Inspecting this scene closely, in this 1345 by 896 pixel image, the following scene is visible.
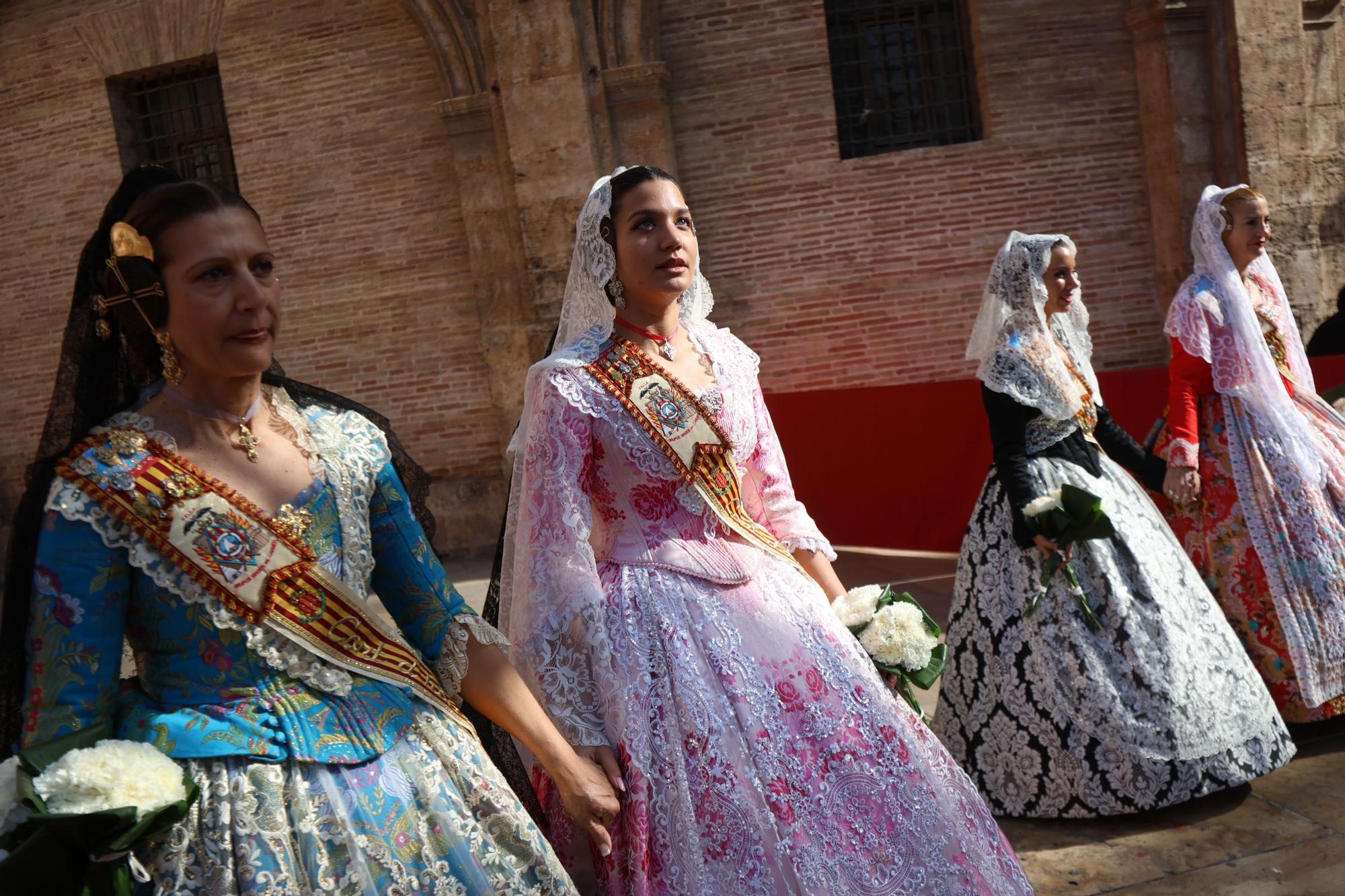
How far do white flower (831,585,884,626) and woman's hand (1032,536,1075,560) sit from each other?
117 cm

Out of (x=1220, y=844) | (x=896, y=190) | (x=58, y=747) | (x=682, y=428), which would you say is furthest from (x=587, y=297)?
(x=896, y=190)

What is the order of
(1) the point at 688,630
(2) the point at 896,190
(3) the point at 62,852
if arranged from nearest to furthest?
(3) the point at 62,852
(1) the point at 688,630
(2) the point at 896,190

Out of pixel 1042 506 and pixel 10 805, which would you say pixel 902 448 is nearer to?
pixel 1042 506

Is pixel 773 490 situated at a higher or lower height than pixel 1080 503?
higher

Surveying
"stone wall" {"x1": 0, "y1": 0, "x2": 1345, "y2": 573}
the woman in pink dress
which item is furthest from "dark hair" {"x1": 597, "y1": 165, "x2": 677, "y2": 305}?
"stone wall" {"x1": 0, "y1": 0, "x2": 1345, "y2": 573}

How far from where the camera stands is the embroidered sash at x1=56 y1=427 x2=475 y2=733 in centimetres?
175

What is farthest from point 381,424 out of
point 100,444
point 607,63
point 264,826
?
point 607,63

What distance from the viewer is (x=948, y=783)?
7.95 ft

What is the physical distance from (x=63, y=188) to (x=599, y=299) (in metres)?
10.3

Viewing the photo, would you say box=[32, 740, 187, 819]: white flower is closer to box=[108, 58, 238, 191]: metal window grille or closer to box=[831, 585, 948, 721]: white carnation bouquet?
box=[831, 585, 948, 721]: white carnation bouquet

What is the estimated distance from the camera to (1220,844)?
343 cm

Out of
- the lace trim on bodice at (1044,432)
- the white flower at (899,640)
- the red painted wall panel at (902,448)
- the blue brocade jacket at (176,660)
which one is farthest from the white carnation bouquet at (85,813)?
the red painted wall panel at (902,448)

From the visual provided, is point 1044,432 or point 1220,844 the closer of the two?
point 1220,844

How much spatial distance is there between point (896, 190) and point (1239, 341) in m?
5.74
